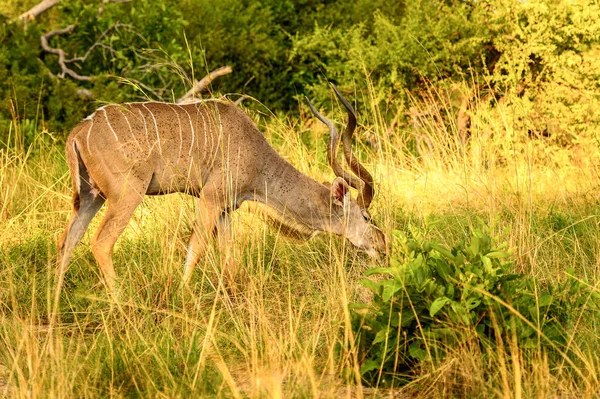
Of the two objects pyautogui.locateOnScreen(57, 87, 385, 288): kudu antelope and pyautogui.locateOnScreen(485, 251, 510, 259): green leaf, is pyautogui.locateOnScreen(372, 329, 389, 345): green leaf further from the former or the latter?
pyautogui.locateOnScreen(57, 87, 385, 288): kudu antelope

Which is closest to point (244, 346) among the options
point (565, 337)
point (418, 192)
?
point (565, 337)

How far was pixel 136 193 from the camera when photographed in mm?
4621

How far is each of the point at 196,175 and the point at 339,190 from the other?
95cm

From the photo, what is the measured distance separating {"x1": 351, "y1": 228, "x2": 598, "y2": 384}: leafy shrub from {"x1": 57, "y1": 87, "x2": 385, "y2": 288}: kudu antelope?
1.47 meters

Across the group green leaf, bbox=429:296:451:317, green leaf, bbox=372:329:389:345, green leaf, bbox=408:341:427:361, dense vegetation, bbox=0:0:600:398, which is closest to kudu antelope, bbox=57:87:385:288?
dense vegetation, bbox=0:0:600:398

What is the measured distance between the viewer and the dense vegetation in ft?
9.93

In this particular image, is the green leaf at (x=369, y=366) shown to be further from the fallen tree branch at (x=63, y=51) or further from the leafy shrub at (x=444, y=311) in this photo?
the fallen tree branch at (x=63, y=51)

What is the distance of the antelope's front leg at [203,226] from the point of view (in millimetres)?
4637

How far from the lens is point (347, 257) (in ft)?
16.6

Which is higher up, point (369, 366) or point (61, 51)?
point (61, 51)

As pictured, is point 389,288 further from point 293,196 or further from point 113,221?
point 293,196

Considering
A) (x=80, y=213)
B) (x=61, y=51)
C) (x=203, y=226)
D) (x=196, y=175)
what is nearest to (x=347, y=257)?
(x=203, y=226)

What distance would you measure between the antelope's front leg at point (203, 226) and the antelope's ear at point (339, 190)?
691 mm

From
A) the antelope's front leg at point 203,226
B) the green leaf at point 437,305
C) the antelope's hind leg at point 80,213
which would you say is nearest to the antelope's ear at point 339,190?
the antelope's front leg at point 203,226
